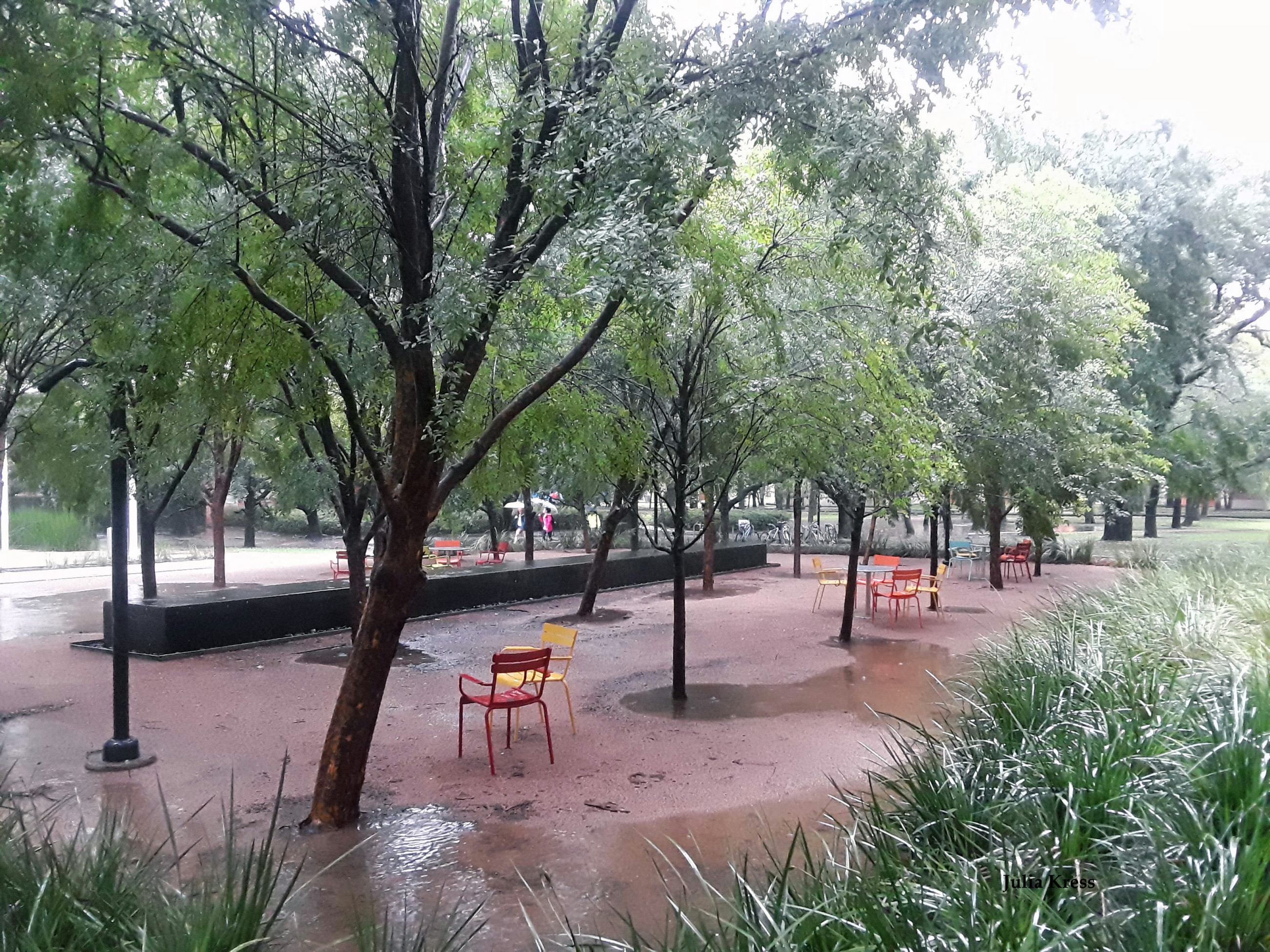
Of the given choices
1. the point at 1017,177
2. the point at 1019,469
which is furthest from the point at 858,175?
the point at 1017,177

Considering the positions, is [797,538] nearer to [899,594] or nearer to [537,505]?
[899,594]

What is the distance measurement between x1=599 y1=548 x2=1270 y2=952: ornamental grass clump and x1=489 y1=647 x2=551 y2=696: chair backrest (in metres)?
2.86

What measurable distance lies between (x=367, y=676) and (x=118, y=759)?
2.84 m

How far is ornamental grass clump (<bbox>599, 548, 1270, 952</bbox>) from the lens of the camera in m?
2.85

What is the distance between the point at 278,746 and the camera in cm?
837

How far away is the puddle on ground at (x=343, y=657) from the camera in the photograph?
40.8 ft

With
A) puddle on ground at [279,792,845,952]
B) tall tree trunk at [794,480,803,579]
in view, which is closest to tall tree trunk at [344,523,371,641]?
puddle on ground at [279,792,845,952]

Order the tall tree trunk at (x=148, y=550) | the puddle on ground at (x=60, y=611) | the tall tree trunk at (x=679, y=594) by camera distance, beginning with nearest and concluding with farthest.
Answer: the tall tree trunk at (x=679, y=594)
the puddle on ground at (x=60, y=611)
the tall tree trunk at (x=148, y=550)

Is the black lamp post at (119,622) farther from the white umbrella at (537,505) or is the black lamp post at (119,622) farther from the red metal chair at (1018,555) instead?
the white umbrella at (537,505)

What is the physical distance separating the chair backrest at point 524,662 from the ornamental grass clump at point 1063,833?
9.37ft

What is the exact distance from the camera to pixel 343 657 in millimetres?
12883

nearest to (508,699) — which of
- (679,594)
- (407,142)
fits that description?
(679,594)

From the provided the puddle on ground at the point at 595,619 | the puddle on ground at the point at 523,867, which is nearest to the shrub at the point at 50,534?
the puddle on ground at the point at 595,619

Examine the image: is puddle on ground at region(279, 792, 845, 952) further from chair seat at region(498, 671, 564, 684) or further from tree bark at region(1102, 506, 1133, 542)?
tree bark at region(1102, 506, 1133, 542)
